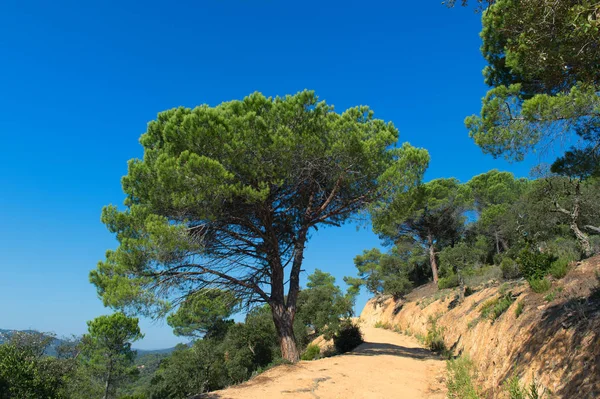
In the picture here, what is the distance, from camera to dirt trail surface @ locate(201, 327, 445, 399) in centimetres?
754

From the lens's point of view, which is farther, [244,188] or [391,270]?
[391,270]

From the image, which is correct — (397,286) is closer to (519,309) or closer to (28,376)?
(519,309)

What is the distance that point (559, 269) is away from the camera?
28.6 feet

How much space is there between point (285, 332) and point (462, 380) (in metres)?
5.77

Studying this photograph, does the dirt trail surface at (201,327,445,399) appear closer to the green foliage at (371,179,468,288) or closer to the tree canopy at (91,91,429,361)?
the tree canopy at (91,91,429,361)

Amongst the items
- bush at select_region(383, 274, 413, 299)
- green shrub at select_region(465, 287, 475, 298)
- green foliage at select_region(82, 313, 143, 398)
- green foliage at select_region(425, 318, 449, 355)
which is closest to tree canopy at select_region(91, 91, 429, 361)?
green foliage at select_region(425, 318, 449, 355)

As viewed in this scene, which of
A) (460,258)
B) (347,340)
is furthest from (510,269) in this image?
(460,258)

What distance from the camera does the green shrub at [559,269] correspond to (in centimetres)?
865

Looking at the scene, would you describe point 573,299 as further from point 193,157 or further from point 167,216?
point 167,216

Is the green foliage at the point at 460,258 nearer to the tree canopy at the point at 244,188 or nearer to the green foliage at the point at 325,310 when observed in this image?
the green foliage at the point at 325,310

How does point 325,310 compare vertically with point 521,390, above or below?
above

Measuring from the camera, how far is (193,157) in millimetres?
9945

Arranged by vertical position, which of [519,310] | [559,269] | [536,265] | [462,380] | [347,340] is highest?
[536,265]

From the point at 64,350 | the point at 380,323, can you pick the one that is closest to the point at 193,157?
the point at 64,350
